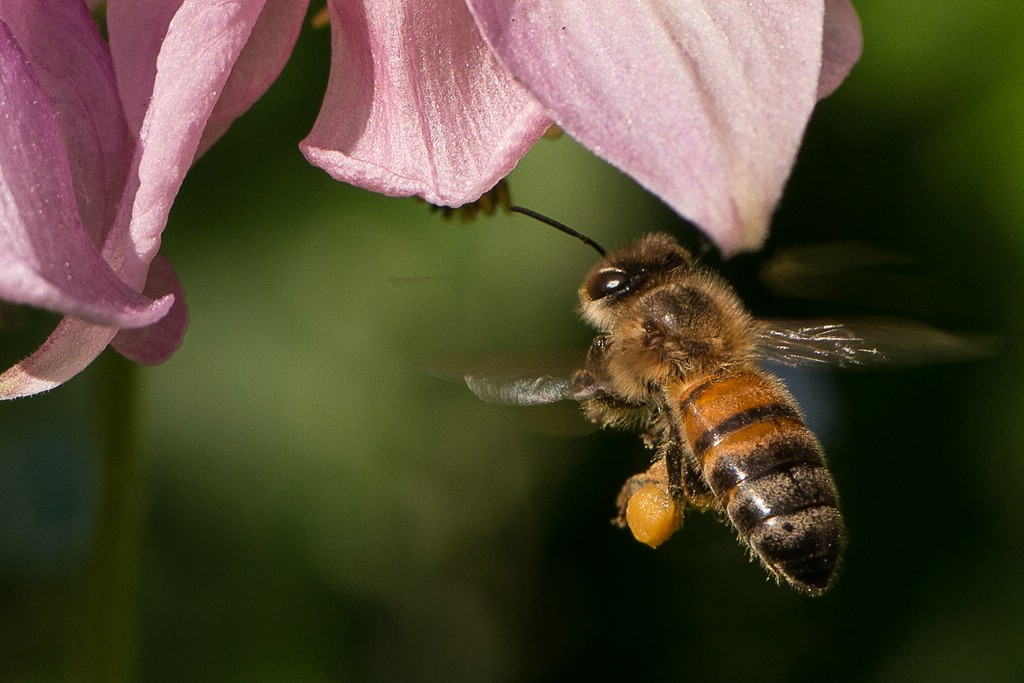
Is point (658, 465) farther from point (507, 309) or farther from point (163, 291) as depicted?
point (507, 309)

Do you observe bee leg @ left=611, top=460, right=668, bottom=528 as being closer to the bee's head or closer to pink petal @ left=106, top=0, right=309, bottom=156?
the bee's head

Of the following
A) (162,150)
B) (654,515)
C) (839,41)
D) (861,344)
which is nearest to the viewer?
(162,150)

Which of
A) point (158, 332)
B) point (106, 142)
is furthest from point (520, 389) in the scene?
point (106, 142)

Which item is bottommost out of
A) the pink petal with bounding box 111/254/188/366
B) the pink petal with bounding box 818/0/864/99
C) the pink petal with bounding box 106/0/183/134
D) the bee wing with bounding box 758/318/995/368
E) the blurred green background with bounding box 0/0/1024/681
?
the blurred green background with bounding box 0/0/1024/681

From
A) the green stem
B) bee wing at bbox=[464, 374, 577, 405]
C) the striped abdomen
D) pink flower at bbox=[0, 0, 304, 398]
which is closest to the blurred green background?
the green stem

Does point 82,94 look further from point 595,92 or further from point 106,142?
point 595,92

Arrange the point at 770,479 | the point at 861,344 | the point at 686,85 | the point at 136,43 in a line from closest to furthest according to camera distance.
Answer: the point at 686,85, the point at 136,43, the point at 770,479, the point at 861,344
